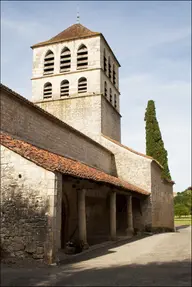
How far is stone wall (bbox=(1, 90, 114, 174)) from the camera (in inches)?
442

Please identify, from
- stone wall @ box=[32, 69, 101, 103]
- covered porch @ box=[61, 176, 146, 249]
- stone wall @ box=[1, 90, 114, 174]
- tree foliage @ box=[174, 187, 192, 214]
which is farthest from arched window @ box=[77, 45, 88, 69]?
tree foliage @ box=[174, 187, 192, 214]

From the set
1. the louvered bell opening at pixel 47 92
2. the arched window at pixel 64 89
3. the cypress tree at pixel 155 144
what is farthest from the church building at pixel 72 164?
the cypress tree at pixel 155 144

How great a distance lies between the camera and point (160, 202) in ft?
69.9

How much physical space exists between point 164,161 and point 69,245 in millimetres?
14186

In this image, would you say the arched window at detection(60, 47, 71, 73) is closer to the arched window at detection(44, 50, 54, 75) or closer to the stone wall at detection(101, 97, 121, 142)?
the arched window at detection(44, 50, 54, 75)

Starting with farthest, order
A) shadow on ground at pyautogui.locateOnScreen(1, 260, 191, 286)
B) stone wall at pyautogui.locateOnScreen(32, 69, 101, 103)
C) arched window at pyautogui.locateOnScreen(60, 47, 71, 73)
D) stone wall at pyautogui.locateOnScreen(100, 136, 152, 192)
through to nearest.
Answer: arched window at pyautogui.locateOnScreen(60, 47, 71, 73) → stone wall at pyautogui.locateOnScreen(32, 69, 101, 103) → stone wall at pyautogui.locateOnScreen(100, 136, 152, 192) → shadow on ground at pyautogui.locateOnScreen(1, 260, 191, 286)

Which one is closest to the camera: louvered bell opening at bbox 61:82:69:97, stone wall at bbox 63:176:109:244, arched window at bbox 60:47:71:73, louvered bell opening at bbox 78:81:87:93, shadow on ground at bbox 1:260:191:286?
shadow on ground at bbox 1:260:191:286

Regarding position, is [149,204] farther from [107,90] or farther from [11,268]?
[11,268]

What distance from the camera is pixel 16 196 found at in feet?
28.3

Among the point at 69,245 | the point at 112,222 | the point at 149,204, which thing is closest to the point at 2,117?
the point at 69,245

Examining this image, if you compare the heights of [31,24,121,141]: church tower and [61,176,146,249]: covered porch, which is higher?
[31,24,121,141]: church tower

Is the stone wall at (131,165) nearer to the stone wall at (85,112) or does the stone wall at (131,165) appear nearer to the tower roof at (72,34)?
the stone wall at (85,112)

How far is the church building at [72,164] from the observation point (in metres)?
8.45

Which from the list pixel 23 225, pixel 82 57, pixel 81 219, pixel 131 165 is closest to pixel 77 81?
pixel 82 57
